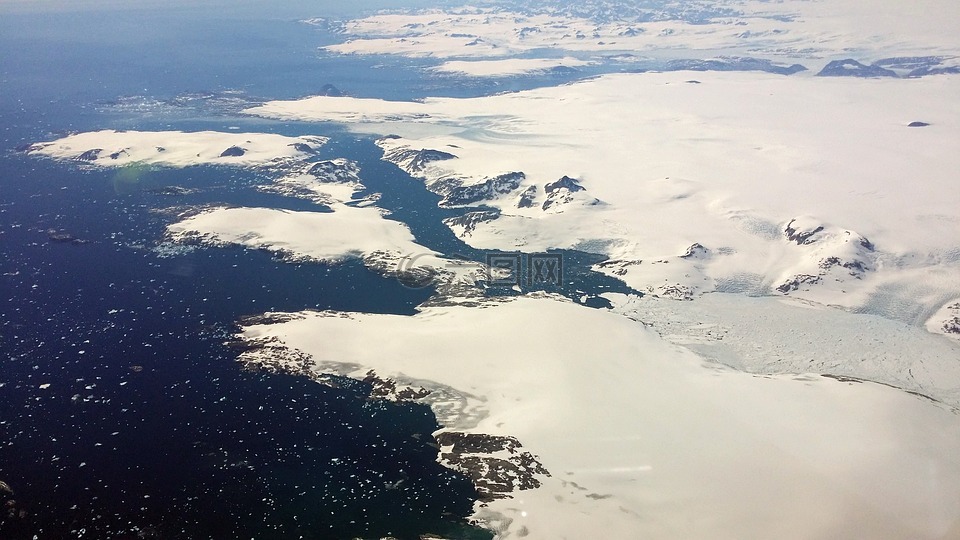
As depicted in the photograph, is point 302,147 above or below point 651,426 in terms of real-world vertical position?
above

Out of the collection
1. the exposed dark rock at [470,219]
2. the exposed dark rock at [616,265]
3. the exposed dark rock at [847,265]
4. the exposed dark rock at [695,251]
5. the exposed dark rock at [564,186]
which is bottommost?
the exposed dark rock at [616,265]

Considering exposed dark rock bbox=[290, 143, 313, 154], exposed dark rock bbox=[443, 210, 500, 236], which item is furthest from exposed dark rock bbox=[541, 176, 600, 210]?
exposed dark rock bbox=[290, 143, 313, 154]

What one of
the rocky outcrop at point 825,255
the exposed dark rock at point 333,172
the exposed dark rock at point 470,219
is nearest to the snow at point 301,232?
the exposed dark rock at point 470,219

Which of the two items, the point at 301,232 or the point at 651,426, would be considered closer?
the point at 651,426

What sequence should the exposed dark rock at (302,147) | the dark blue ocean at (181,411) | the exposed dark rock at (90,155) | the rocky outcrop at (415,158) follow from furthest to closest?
the exposed dark rock at (302,147) → the exposed dark rock at (90,155) → the rocky outcrop at (415,158) → the dark blue ocean at (181,411)

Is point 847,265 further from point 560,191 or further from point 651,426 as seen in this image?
point 651,426

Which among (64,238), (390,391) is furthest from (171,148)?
(390,391)

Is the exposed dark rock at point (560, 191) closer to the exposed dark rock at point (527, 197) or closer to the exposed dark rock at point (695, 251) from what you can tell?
the exposed dark rock at point (527, 197)

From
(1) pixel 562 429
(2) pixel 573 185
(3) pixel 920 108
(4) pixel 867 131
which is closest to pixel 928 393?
(1) pixel 562 429

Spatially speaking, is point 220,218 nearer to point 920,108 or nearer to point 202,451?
point 202,451
